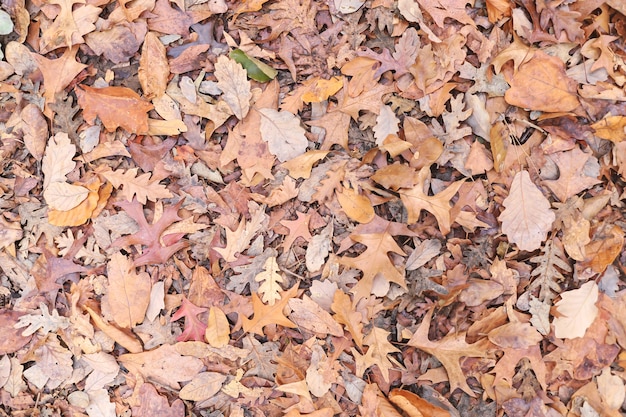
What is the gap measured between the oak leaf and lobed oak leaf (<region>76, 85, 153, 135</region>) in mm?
1622

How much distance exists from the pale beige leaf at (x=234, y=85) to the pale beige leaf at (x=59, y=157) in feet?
2.43

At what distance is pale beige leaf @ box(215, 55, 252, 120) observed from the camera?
2.16 m

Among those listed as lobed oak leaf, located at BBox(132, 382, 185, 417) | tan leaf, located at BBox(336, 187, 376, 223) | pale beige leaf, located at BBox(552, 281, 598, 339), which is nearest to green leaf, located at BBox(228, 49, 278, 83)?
tan leaf, located at BBox(336, 187, 376, 223)

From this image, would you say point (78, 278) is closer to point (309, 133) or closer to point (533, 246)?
point (309, 133)

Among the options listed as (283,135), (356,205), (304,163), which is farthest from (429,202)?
(283,135)

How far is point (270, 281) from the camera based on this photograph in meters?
2.15

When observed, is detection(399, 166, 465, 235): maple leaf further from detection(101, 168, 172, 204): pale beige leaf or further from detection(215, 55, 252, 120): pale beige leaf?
detection(101, 168, 172, 204): pale beige leaf

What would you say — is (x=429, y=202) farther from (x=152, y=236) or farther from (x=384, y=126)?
(x=152, y=236)

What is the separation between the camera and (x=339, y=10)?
2.18 metres

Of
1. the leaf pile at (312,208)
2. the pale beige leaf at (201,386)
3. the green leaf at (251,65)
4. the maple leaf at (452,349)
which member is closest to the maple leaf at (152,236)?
the leaf pile at (312,208)

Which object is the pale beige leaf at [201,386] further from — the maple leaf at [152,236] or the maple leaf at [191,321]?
the maple leaf at [152,236]

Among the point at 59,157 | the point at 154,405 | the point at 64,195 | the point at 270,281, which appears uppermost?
the point at 59,157

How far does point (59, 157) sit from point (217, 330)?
1.06 metres

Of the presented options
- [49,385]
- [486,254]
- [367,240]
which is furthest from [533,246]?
[49,385]
